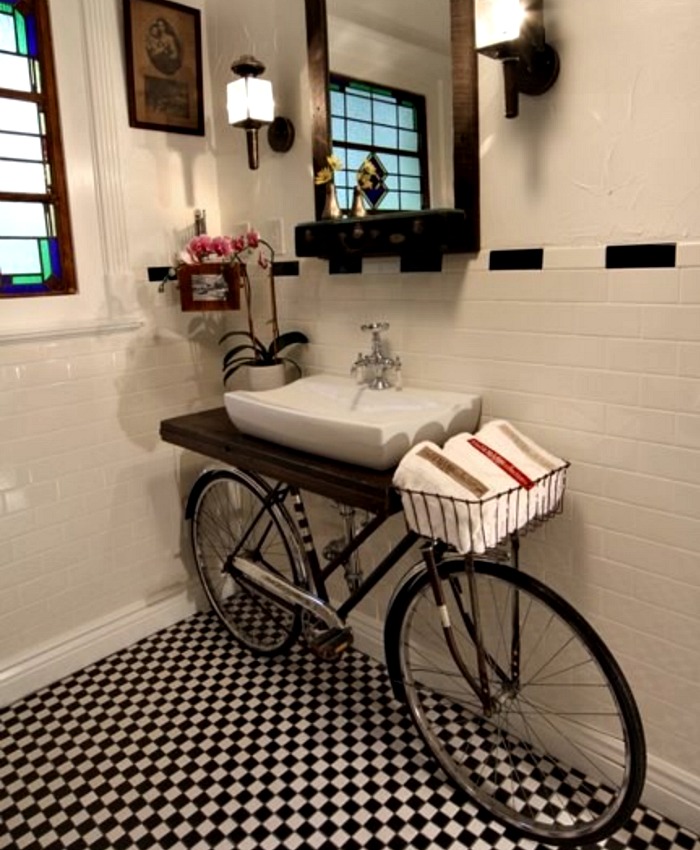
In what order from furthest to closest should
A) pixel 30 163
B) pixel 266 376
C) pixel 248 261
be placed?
pixel 248 261 → pixel 266 376 → pixel 30 163

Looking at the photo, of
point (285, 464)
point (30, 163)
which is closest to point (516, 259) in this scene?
point (285, 464)

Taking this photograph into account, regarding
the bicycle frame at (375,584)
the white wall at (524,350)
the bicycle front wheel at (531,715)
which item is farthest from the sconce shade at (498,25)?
the bicycle front wheel at (531,715)

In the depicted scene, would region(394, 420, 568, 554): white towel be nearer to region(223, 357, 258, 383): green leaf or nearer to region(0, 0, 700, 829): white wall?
region(0, 0, 700, 829): white wall

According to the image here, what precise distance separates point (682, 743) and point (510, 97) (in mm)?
1506

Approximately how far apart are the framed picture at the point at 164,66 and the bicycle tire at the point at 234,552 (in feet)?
3.91

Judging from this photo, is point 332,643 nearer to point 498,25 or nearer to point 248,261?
point 248,261

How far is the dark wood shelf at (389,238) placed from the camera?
166cm

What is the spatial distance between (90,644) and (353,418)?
53.8 inches

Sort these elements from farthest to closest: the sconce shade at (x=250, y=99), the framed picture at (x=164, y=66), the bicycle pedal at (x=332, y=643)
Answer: the framed picture at (x=164, y=66) → the sconce shade at (x=250, y=99) → the bicycle pedal at (x=332, y=643)

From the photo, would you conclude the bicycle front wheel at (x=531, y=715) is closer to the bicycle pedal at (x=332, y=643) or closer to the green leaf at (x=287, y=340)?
the bicycle pedal at (x=332, y=643)

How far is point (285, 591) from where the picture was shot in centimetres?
205

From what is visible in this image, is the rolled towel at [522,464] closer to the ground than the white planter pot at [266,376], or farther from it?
closer to the ground

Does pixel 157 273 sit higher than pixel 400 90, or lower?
lower

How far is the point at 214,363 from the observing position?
8.32ft
